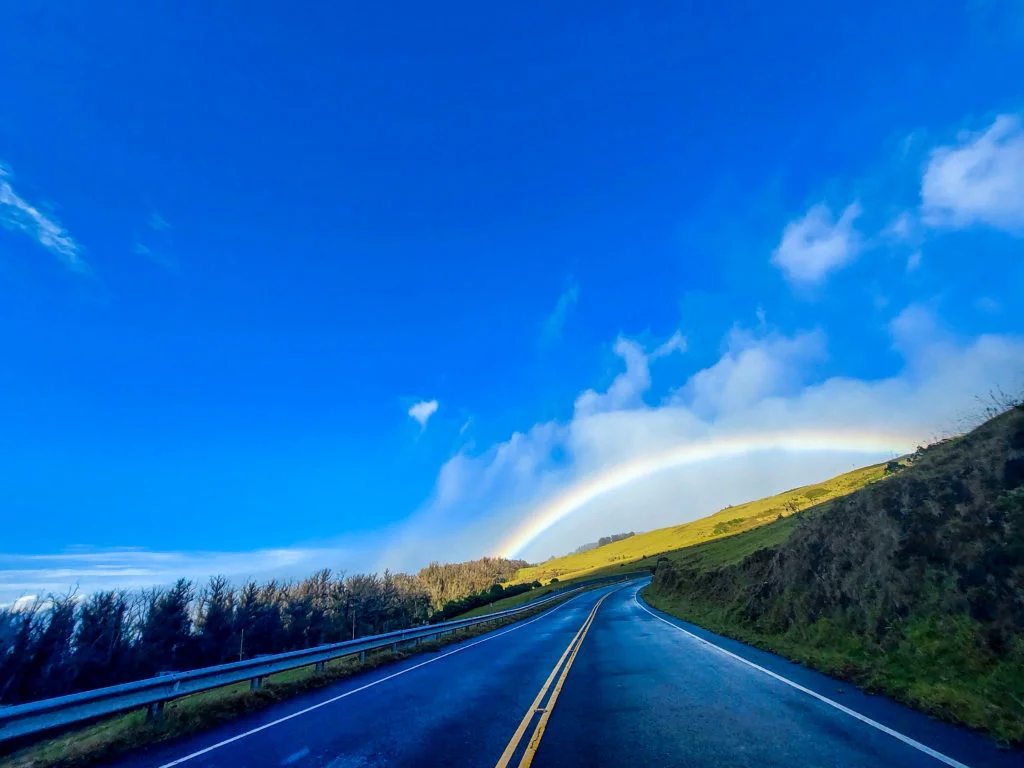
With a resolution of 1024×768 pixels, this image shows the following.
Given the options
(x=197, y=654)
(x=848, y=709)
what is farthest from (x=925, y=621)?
(x=197, y=654)

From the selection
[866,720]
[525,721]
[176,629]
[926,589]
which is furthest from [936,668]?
[176,629]

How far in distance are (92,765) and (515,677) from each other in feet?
27.0

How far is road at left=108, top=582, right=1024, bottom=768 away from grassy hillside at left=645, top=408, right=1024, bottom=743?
1130mm

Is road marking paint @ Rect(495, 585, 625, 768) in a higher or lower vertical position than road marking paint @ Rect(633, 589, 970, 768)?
higher

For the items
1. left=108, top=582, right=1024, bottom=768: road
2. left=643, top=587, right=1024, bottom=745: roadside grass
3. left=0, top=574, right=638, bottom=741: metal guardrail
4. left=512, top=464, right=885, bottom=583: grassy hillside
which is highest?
left=512, top=464, right=885, bottom=583: grassy hillside

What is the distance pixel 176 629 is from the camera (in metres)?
48.1

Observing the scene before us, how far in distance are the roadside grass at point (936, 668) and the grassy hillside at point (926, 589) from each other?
0.03 metres

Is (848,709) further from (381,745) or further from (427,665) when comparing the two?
(427,665)

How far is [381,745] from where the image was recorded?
6875mm

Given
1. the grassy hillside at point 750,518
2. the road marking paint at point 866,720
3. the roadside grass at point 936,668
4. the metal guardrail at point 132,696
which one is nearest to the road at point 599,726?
the road marking paint at point 866,720

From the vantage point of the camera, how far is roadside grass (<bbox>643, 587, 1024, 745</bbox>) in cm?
662

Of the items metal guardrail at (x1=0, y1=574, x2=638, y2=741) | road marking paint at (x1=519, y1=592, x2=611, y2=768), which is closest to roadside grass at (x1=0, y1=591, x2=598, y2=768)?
metal guardrail at (x1=0, y1=574, x2=638, y2=741)

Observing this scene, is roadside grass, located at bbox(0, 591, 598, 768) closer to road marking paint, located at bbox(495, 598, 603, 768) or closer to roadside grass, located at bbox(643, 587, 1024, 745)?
road marking paint, located at bbox(495, 598, 603, 768)

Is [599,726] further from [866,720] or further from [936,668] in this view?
[936,668]
